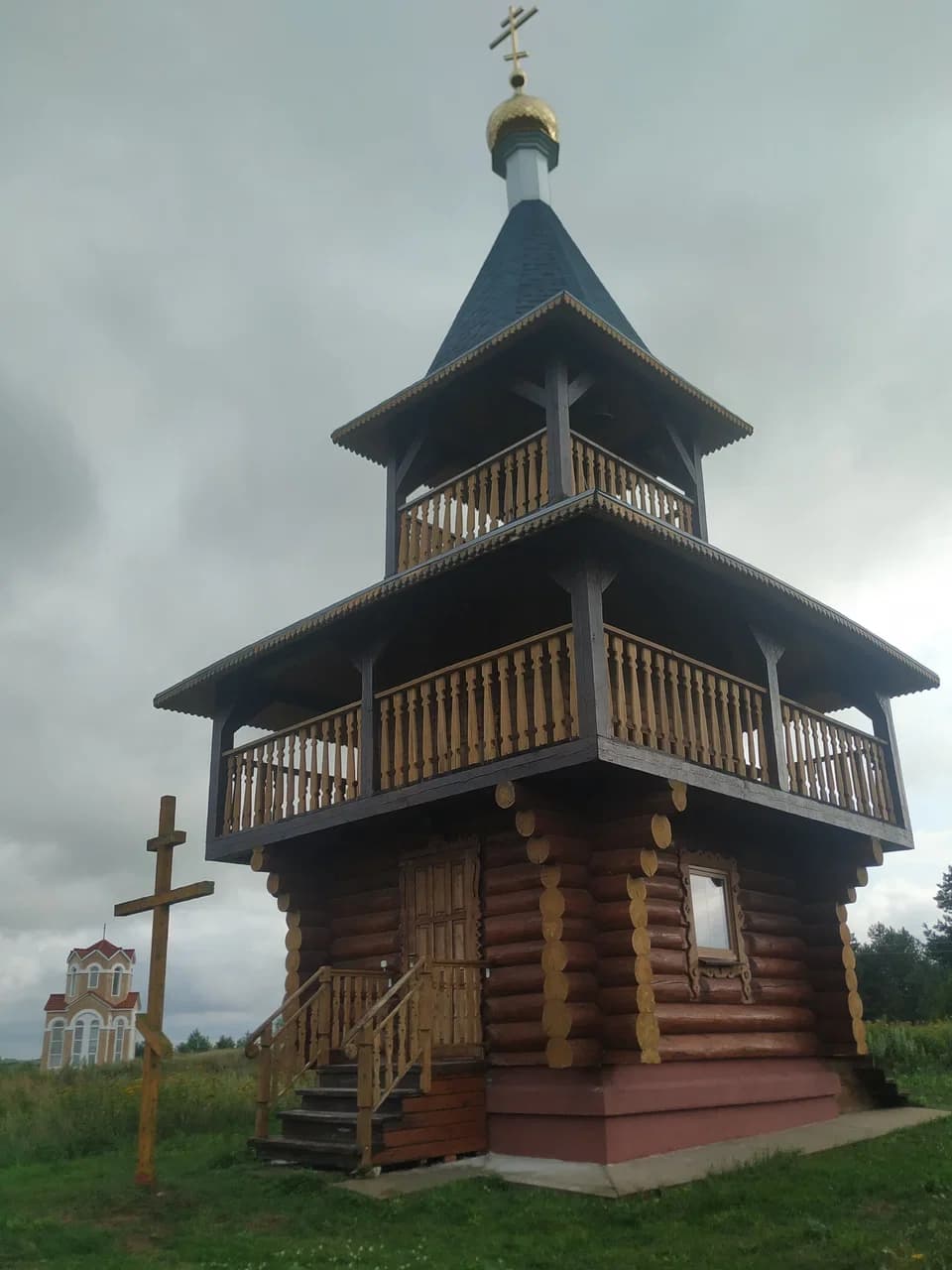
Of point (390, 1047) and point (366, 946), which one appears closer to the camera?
point (390, 1047)

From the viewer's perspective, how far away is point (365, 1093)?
1029cm

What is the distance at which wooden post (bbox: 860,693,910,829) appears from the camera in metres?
14.9

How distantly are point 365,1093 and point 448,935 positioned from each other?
289cm

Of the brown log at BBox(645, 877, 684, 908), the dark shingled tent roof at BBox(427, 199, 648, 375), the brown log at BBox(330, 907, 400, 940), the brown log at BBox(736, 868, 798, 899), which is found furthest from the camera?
the dark shingled tent roof at BBox(427, 199, 648, 375)

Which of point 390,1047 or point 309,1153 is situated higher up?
point 390,1047

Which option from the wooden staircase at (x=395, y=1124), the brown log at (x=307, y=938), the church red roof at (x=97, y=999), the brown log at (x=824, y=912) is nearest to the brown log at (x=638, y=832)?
the wooden staircase at (x=395, y=1124)

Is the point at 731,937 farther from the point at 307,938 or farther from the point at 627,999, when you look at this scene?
the point at 307,938

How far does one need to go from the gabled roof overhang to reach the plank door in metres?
6.07

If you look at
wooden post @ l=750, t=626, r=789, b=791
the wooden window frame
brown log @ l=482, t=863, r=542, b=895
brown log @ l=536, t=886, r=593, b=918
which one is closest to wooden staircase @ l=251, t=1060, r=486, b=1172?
brown log @ l=482, t=863, r=542, b=895

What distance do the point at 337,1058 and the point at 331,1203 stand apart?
13.7 feet

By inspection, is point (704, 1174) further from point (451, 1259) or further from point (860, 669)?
point (860, 669)

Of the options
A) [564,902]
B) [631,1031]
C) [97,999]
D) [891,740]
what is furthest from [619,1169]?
[97,999]

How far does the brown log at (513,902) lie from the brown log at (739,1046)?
6.49 ft

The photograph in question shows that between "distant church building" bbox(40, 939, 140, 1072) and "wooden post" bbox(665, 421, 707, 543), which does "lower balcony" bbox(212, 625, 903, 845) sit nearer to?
"wooden post" bbox(665, 421, 707, 543)
